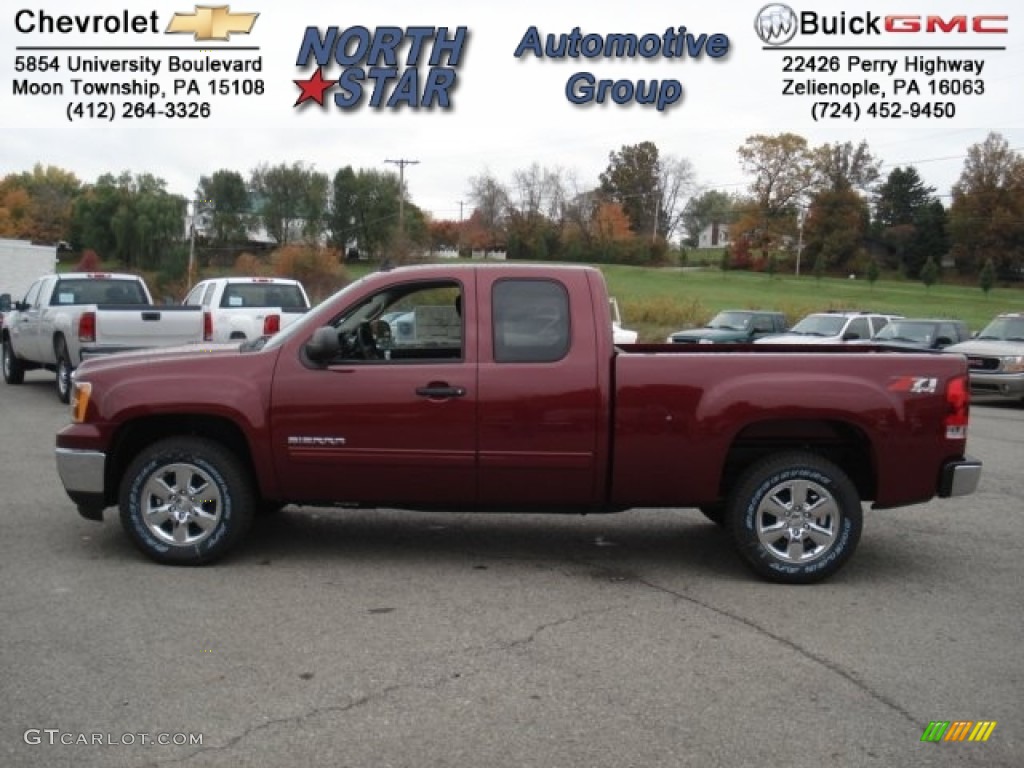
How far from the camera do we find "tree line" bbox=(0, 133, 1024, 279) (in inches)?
3371

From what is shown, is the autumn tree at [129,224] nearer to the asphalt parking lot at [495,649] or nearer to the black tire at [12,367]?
the black tire at [12,367]

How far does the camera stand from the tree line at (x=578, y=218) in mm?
85625

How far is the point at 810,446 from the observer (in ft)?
20.9

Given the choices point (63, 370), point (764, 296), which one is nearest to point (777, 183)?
point (764, 296)

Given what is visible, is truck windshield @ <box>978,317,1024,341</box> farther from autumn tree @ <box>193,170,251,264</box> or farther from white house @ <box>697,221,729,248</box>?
white house @ <box>697,221,729,248</box>

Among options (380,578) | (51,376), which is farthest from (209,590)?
(51,376)

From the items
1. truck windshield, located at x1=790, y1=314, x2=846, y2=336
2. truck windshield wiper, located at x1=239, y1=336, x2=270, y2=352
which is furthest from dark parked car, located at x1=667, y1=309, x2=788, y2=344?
truck windshield wiper, located at x1=239, y1=336, x2=270, y2=352

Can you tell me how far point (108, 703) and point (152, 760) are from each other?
59 centimetres

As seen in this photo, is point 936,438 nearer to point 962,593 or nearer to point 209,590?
point 962,593

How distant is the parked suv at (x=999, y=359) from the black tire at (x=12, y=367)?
16849 mm

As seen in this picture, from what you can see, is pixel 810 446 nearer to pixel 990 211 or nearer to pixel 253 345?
pixel 253 345

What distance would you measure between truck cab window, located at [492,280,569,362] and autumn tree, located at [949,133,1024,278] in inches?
3422

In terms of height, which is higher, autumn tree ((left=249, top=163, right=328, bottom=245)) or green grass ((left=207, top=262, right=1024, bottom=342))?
autumn tree ((left=249, top=163, right=328, bottom=245))

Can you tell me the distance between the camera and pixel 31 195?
104 m
